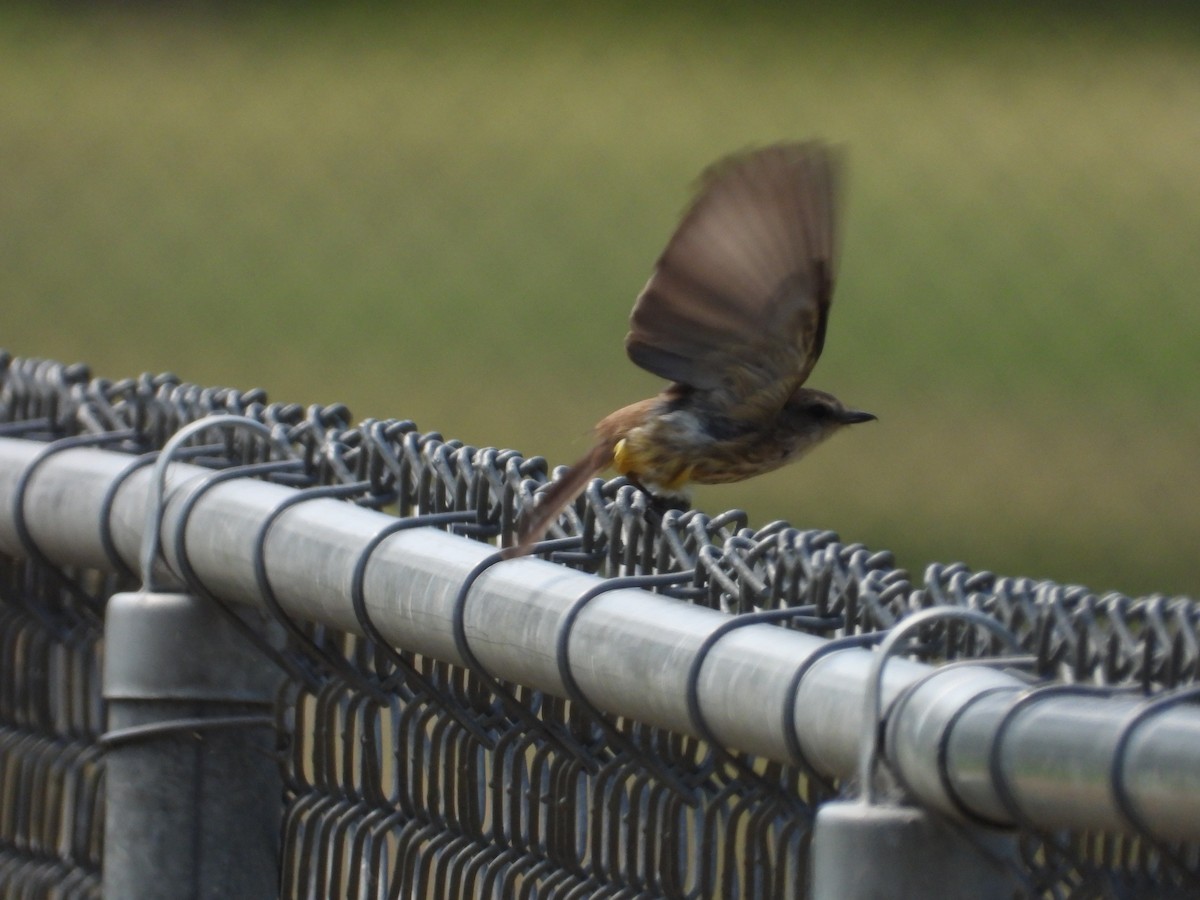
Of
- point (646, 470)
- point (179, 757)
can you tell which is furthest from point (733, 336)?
point (179, 757)

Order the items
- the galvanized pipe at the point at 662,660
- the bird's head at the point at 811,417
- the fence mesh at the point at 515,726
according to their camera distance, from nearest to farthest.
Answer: the galvanized pipe at the point at 662,660 → the fence mesh at the point at 515,726 → the bird's head at the point at 811,417

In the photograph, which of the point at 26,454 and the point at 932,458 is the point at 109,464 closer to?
the point at 26,454

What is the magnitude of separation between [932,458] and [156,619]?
7947 mm

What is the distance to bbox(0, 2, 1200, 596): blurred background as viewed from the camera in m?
9.82

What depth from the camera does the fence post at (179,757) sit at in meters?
2.31

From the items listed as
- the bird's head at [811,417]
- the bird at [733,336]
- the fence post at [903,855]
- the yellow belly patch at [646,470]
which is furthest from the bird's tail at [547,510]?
the bird's head at [811,417]

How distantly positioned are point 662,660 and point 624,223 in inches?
387

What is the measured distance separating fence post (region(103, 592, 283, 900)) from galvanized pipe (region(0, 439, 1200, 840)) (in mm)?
76

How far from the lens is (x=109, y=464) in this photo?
256 centimetres

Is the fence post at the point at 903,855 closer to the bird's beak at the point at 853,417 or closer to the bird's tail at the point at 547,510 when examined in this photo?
the bird's tail at the point at 547,510

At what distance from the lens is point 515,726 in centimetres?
211

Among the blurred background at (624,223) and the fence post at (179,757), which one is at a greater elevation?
the blurred background at (624,223)

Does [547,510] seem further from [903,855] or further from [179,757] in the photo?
[903,855]

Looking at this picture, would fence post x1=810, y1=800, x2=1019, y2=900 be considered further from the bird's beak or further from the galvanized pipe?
the bird's beak
